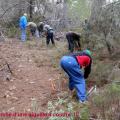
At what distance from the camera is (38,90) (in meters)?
9.05

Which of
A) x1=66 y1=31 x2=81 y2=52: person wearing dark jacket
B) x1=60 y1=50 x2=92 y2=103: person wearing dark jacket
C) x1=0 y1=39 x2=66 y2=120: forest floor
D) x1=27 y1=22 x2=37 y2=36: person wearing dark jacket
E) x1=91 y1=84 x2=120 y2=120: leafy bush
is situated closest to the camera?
x1=91 y1=84 x2=120 y2=120: leafy bush

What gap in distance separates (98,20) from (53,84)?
337 centimetres

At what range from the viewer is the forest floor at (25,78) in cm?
793

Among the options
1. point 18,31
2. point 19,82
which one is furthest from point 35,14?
point 19,82

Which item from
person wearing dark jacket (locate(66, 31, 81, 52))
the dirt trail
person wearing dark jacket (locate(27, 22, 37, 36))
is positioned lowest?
the dirt trail

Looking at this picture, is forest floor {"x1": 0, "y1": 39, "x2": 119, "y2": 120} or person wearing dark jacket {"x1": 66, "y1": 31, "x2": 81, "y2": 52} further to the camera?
person wearing dark jacket {"x1": 66, "y1": 31, "x2": 81, "y2": 52}

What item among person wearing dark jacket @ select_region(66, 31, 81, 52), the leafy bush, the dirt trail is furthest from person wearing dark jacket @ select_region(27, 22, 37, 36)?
the leafy bush

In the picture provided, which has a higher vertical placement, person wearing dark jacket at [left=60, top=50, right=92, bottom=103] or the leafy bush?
person wearing dark jacket at [left=60, top=50, right=92, bottom=103]

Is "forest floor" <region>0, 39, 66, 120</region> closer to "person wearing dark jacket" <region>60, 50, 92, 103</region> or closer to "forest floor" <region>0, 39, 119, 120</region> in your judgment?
"forest floor" <region>0, 39, 119, 120</region>

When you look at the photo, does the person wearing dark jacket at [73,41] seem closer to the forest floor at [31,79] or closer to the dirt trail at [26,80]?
the forest floor at [31,79]

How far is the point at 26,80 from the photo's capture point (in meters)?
10.2

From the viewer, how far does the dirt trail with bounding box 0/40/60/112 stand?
795cm

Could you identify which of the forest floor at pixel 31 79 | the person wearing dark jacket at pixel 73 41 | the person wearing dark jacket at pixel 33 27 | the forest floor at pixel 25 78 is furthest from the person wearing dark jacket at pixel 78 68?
the person wearing dark jacket at pixel 33 27

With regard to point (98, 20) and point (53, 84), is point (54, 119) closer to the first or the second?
point (53, 84)
